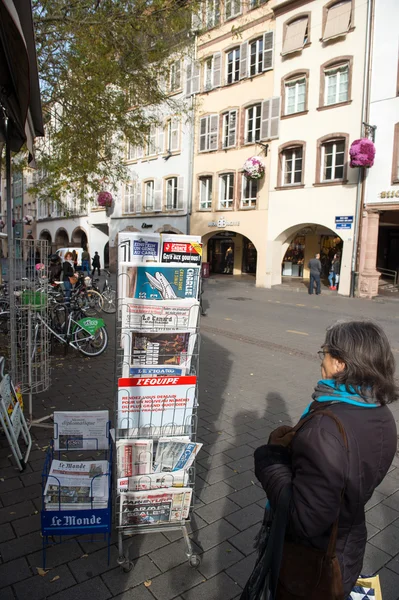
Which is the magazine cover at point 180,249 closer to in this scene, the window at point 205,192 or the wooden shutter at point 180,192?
the window at point 205,192

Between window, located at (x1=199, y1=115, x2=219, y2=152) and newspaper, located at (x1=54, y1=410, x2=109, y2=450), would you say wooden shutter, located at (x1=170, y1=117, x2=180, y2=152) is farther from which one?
newspaper, located at (x1=54, y1=410, x2=109, y2=450)

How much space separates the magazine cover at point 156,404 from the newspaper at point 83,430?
26.3 inches

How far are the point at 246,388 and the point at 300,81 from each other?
1831 centimetres

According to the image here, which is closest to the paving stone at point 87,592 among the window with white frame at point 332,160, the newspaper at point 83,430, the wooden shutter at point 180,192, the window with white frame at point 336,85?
the newspaper at point 83,430

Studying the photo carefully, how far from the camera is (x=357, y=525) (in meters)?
1.68

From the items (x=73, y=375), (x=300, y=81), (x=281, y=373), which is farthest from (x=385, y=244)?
(x=73, y=375)

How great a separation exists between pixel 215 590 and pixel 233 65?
81.5ft

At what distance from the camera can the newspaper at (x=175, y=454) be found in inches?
106

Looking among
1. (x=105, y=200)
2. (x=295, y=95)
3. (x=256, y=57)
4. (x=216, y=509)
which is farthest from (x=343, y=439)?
(x=105, y=200)

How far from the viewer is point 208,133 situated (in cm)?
2411

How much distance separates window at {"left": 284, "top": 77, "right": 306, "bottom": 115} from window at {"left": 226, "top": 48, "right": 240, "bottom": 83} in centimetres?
354

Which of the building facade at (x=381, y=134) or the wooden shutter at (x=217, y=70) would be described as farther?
the wooden shutter at (x=217, y=70)

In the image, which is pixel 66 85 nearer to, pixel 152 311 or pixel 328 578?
pixel 152 311

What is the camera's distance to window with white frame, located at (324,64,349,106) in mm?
18391
